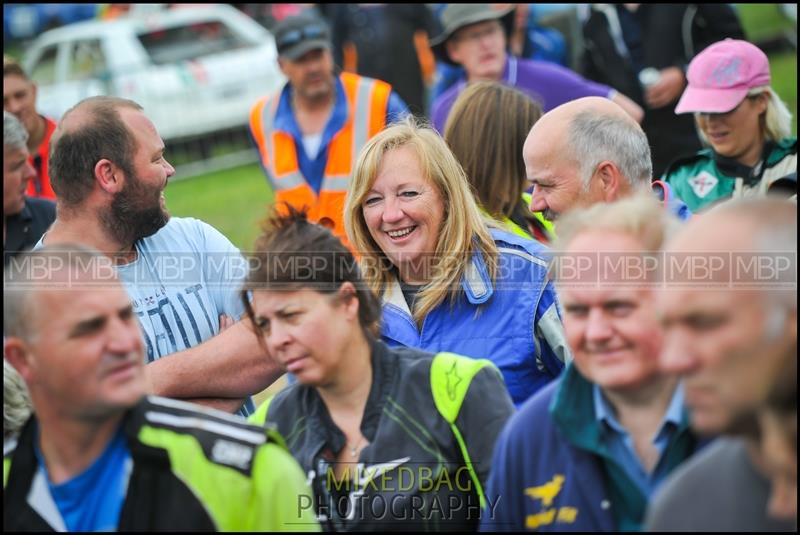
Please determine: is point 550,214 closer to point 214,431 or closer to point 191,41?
point 214,431

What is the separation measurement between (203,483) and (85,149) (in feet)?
6.48

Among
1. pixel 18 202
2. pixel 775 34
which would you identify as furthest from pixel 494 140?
pixel 775 34

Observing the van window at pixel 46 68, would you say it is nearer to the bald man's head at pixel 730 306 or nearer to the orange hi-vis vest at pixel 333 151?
the orange hi-vis vest at pixel 333 151

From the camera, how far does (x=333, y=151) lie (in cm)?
719

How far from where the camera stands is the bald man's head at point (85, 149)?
4.50 meters

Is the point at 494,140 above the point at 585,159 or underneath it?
above

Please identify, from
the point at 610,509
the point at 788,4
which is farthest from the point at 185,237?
the point at 788,4

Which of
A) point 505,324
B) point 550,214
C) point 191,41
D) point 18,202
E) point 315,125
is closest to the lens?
point 505,324

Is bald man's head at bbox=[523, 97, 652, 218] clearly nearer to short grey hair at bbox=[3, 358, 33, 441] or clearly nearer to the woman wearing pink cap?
the woman wearing pink cap

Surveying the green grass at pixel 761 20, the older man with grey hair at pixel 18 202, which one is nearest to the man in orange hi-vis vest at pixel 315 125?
the older man with grey hair at pixel 18 202

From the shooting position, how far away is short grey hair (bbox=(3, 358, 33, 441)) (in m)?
3.52

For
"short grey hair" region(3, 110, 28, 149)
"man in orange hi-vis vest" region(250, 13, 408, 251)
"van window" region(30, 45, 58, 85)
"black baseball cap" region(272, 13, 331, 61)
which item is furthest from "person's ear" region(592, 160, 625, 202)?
"van window" region(30, 45, 58, 85)

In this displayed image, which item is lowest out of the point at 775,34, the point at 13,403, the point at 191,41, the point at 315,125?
the point at 13,403

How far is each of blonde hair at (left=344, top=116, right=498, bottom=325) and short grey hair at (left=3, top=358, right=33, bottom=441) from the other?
1.32 meters
